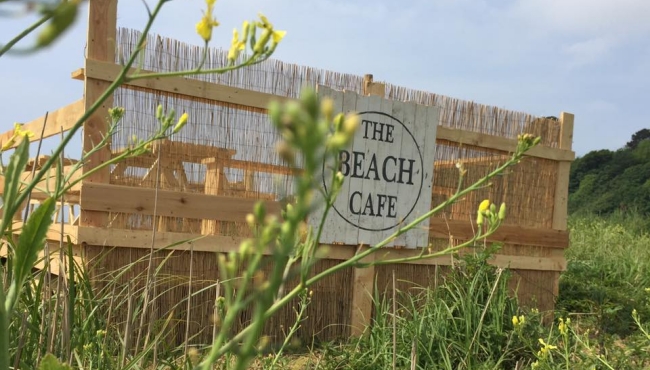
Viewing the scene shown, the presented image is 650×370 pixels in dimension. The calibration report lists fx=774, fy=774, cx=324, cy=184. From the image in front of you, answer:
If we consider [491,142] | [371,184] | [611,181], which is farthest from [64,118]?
[611,181]

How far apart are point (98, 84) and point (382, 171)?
1.94 meters

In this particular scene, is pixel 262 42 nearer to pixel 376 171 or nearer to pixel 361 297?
pixel 376 171

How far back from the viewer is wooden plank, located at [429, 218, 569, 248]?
5.58 m

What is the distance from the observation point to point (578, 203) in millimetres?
16344

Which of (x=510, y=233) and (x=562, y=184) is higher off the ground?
(x=562, y=184)

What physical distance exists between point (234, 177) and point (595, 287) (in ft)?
10.6

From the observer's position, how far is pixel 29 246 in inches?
35.6

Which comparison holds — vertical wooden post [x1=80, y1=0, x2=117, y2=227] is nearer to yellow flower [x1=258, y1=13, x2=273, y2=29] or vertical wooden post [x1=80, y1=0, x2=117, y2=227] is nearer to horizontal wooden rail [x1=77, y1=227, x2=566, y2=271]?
horizontal wooden rail [x1=77, y1=227, x2=566, y2=271]

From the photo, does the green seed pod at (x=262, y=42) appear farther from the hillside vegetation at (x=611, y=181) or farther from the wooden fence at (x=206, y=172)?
the hillside vegetation at (x=611, y=181)

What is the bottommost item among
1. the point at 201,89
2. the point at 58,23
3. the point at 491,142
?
the point at 58,23

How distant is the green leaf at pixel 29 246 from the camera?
2.80 feet

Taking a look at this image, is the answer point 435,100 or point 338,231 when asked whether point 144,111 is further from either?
point 435,100

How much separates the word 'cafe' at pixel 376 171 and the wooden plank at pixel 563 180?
1.70 metres

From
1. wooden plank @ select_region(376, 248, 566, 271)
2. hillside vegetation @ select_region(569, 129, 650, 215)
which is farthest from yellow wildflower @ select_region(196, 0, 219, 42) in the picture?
hillside vegetation @ select_region(569, 129, 650, 215)
